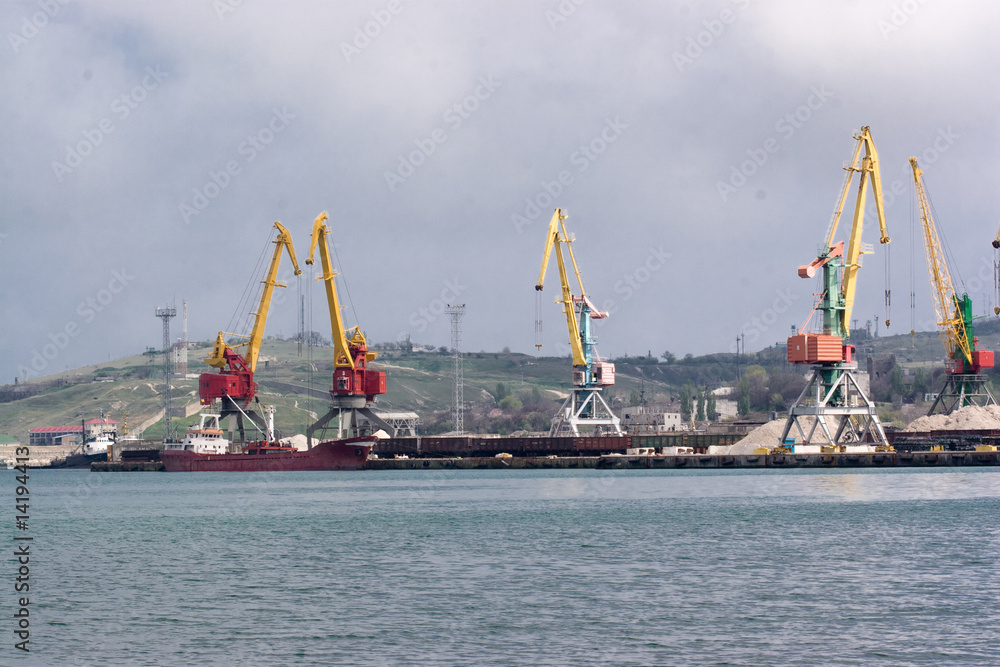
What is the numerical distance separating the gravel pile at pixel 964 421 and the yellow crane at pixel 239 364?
6627 centimetres

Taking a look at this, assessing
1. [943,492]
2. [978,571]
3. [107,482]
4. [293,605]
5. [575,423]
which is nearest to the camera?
[293,605]

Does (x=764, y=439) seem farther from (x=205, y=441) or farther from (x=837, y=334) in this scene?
(x=205, y=441)

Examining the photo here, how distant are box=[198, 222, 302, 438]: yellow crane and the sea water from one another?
52.7m

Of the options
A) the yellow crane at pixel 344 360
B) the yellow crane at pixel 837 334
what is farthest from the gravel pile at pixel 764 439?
the yellow crane at pixel 344 360

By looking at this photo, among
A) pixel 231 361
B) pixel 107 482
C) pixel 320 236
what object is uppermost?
pixel 320 236

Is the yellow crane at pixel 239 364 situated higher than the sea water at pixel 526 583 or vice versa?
the yellow crane at pixel 239 364

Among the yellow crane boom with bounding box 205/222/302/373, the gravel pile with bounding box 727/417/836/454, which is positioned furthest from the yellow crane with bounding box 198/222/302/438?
the gravel pile with bounding box 727/417/836/454

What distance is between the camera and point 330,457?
379ft

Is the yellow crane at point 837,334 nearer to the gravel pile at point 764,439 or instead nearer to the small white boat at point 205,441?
the gravel pile at point 764,439

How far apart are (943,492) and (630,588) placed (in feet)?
131

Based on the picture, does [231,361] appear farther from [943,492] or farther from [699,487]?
[943,492]

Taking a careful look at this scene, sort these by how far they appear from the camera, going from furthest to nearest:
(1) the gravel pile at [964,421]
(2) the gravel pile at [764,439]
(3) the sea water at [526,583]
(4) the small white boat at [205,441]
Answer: (4) the small white boat at [205,441], (1) the gravel pile at [964,421], (2) the gravel pile at [764,439], (3) the sea water at [526,583]

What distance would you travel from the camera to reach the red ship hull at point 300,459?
115m

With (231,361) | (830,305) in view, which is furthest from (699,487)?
(231,361)
